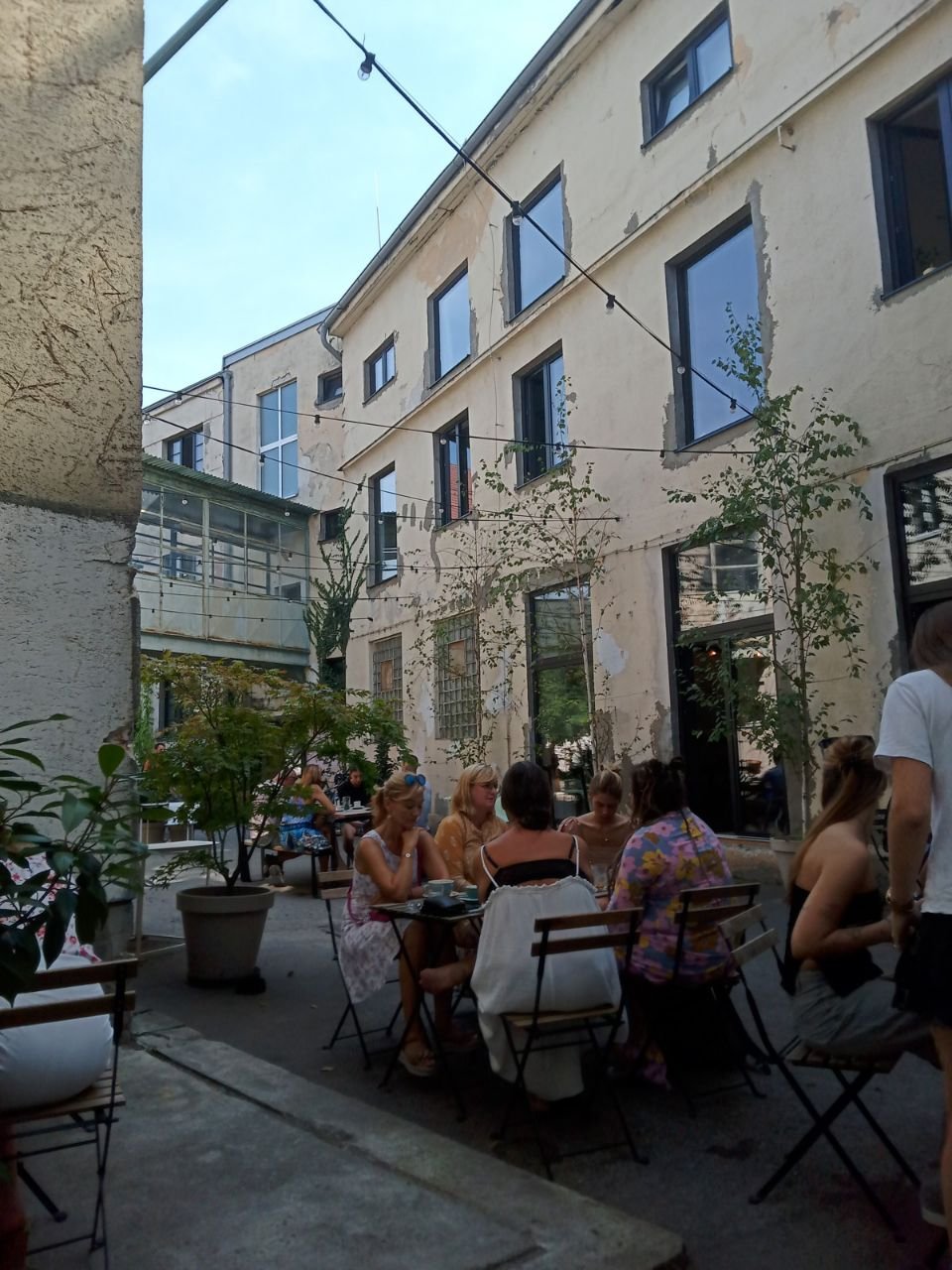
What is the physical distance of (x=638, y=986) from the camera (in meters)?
4.52

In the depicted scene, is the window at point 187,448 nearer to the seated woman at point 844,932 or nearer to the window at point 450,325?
the window at point 450,325

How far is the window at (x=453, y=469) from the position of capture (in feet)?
51.4

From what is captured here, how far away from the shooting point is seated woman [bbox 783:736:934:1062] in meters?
3.20

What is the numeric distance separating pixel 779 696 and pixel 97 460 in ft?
19.7

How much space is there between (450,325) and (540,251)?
2758 mm

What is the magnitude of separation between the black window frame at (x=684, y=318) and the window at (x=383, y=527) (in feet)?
25.0

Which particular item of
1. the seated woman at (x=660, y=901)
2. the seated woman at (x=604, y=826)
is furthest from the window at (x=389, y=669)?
the seated woman at (x=660, y=901)

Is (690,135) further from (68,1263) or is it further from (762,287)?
(68,1263)

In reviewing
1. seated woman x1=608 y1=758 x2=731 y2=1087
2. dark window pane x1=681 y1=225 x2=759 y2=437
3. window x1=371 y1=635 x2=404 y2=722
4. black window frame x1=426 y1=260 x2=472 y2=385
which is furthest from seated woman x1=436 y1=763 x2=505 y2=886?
window x1=371 y1=635 x2=404 y2=722

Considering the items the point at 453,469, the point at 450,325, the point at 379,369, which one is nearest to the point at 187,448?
the point at 379,369

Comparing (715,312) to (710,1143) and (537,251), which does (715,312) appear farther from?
(710,1143)

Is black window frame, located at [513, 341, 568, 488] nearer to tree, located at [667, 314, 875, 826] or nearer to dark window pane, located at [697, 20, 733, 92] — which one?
dark window pane, located at [697, 20, 733, 92]

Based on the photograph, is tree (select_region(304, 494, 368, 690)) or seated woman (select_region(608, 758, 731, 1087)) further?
tree (select_region(304, 494, 368, 690))

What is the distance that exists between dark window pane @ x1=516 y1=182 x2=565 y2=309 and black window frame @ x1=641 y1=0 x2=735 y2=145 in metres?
1.78
